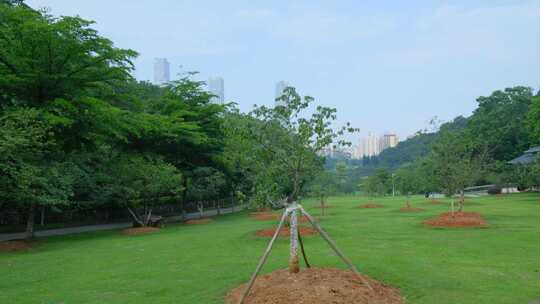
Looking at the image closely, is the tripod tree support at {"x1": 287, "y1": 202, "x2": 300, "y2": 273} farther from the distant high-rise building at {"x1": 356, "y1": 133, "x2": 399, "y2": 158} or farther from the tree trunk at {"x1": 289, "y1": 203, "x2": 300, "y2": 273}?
the distant high-rise building at {"x1": 356, "y1": 133, "x2": 399, "y2": 158}

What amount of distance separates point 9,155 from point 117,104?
617 inches

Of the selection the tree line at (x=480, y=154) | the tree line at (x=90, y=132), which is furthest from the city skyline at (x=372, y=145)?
the tree line at (x=90, y=132)

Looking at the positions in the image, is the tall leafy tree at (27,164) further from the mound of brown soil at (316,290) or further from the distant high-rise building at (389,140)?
the distant high-rise building at (389,140)

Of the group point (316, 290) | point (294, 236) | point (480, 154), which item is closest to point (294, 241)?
point (294, 236)

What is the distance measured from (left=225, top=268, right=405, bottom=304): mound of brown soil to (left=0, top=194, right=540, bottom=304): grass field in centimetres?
55

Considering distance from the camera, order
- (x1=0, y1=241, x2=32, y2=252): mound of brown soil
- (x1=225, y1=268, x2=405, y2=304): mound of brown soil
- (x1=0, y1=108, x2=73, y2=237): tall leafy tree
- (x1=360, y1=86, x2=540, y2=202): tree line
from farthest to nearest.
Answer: (x1=360, y1=86, x2=540, y2=202): tree line
(x1=0, y1=241, x2=32, y2=252): mound of brown soil
(x1=0, y1=108, x2=73, y2=237): tall leafy tree
(x1=225, y1=268, x2=405, y2=304): mound of brown soil

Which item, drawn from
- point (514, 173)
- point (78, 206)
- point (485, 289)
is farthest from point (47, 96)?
point (514, 173)

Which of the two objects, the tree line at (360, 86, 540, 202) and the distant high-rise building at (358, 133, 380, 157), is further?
the distant high-rise building at (358, 133, 380, 157)

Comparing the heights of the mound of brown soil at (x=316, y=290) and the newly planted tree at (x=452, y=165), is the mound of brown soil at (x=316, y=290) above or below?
below

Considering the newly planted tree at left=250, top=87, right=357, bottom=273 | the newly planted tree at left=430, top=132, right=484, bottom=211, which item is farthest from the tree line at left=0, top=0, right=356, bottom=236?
the newly planted tree at left=430, top=132, right=484, bottom=211

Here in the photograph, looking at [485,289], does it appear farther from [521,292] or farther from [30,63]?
[30,63]

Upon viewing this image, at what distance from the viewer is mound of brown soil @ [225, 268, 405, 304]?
704 cm

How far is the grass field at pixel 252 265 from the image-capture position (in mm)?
8438

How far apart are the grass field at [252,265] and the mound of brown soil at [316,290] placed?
549 millimetres
